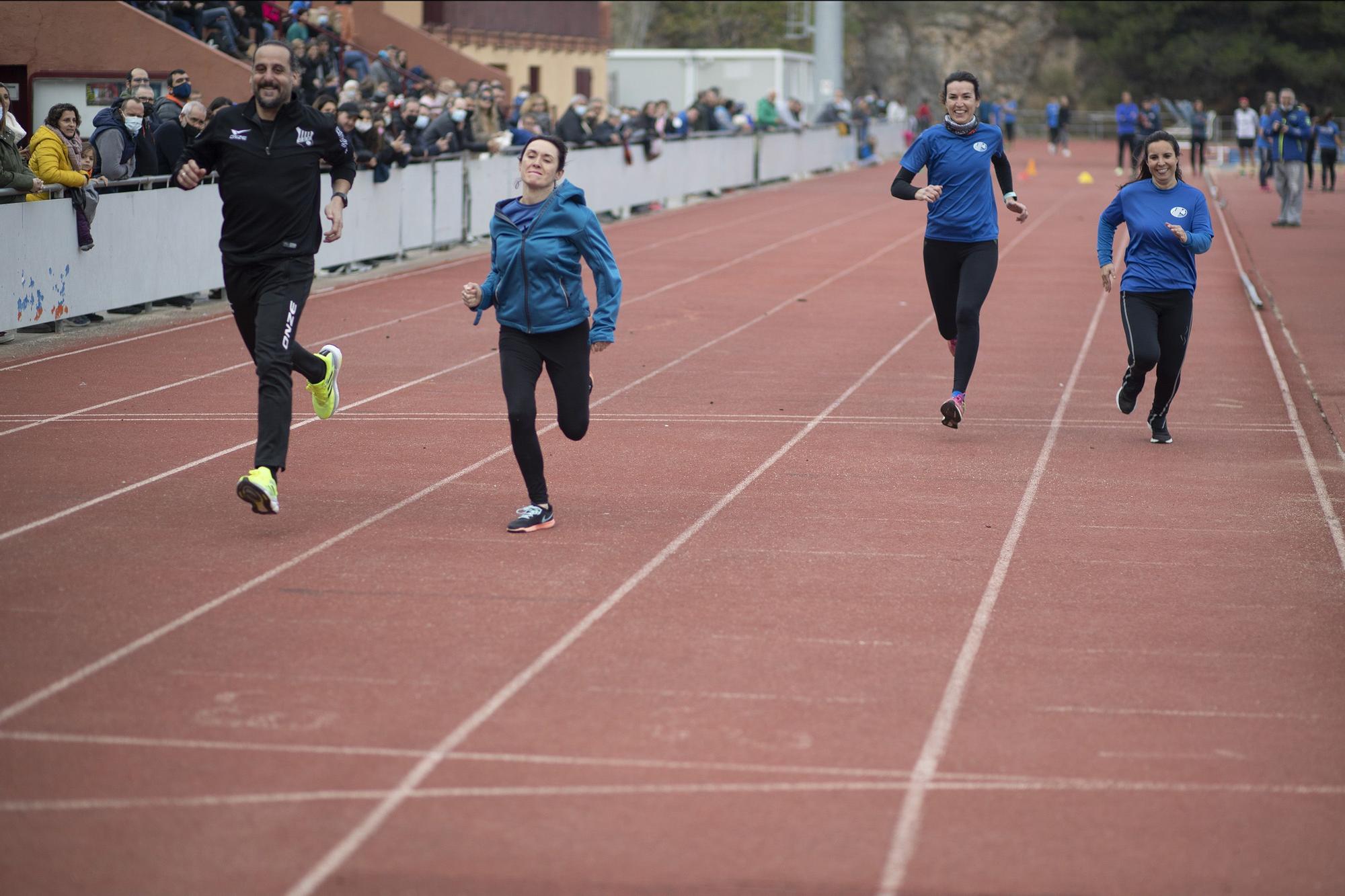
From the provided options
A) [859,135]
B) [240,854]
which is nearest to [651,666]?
[240,854]

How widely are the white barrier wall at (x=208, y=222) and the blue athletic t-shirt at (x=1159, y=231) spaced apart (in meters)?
6.09

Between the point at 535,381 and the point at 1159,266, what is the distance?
432cm

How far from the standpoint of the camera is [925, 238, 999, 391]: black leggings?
10.7 m

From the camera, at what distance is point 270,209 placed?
8.05 meters

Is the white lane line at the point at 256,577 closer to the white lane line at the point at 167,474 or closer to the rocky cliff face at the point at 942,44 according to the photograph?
the white lane line at the point at 167,474

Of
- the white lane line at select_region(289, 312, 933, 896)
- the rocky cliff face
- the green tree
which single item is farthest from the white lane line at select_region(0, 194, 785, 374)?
the rocky cliff face

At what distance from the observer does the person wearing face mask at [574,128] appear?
27.0 metres

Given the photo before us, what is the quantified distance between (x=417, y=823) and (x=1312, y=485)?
6236 millimetres

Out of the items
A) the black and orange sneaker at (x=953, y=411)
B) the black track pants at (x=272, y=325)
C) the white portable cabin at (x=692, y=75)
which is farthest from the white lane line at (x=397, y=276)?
the white portable cabin at (x=692, y=75)

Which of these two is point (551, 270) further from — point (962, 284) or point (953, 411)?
point (962, 284)

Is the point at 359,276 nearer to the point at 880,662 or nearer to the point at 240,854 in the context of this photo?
the point at 880,662

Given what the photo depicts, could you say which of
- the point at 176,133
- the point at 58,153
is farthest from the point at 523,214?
the point at 176,133

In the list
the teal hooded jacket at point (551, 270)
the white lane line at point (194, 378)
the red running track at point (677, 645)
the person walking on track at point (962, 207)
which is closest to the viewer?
the red running track at point (677, 645)

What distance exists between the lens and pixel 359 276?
779 inches
